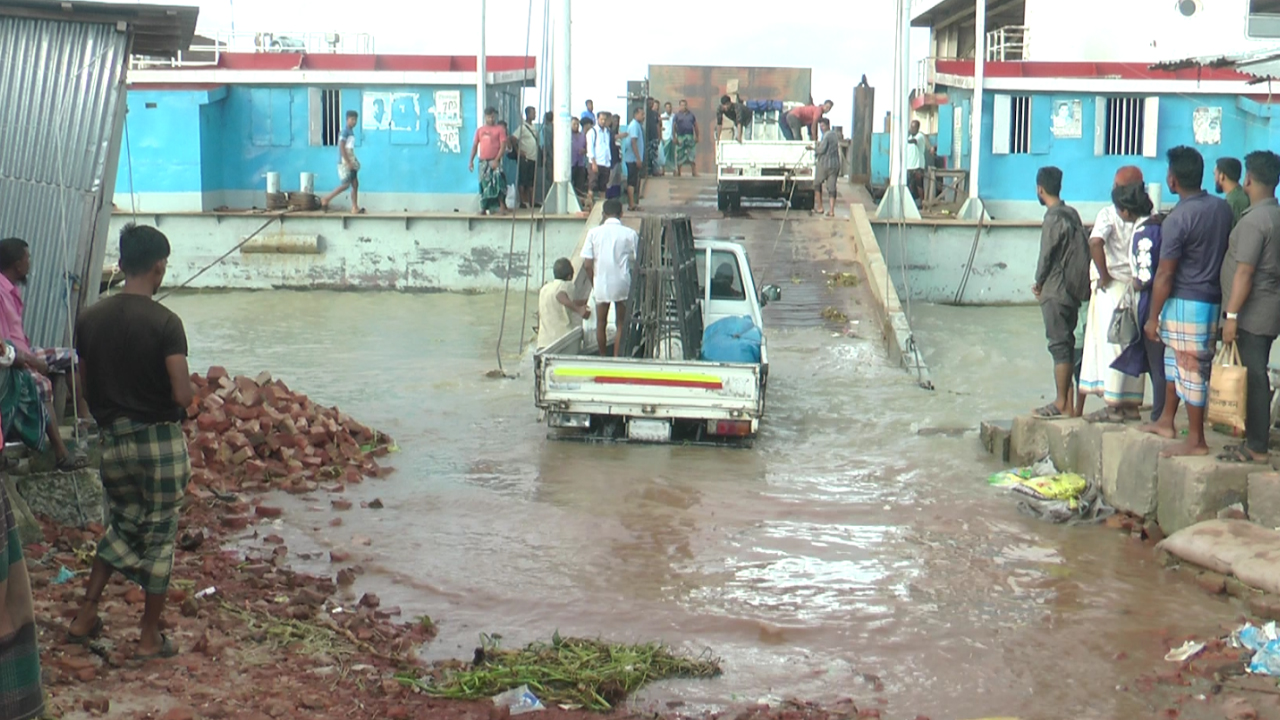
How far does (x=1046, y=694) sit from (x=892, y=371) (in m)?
10.2

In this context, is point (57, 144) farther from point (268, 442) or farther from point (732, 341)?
point (732, 341)

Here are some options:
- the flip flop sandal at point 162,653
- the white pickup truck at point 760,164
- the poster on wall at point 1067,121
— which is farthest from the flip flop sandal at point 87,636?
the poster on wall at point 1067,121

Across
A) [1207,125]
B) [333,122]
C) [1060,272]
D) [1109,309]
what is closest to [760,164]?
[333,122]

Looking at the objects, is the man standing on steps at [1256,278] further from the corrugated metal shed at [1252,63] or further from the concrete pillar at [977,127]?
the concrete pillar at [977,127]

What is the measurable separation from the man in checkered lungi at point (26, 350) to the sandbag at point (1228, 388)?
6.06m

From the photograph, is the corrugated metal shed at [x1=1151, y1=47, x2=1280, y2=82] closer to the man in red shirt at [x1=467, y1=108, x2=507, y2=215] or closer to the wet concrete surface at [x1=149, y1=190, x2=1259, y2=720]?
the wet concrete surface at [x1=149, y1=190, x2=1259, y2=720]

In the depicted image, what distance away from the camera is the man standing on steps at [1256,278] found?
7.28 meters

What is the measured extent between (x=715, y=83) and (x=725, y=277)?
79.8 feet

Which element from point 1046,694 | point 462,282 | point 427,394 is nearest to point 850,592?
point 1046,694

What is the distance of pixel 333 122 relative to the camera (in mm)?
28531

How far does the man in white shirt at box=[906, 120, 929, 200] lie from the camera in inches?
1095

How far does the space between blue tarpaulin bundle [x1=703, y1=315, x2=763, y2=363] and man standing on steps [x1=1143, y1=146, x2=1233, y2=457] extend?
177 inches

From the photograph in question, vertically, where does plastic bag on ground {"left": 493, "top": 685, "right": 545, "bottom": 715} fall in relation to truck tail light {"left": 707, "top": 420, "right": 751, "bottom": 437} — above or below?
below

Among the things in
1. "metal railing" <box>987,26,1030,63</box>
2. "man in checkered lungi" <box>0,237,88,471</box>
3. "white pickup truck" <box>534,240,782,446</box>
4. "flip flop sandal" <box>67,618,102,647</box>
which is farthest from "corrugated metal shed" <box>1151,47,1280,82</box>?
"metal railing" <box>987,26,1030,63</box>
